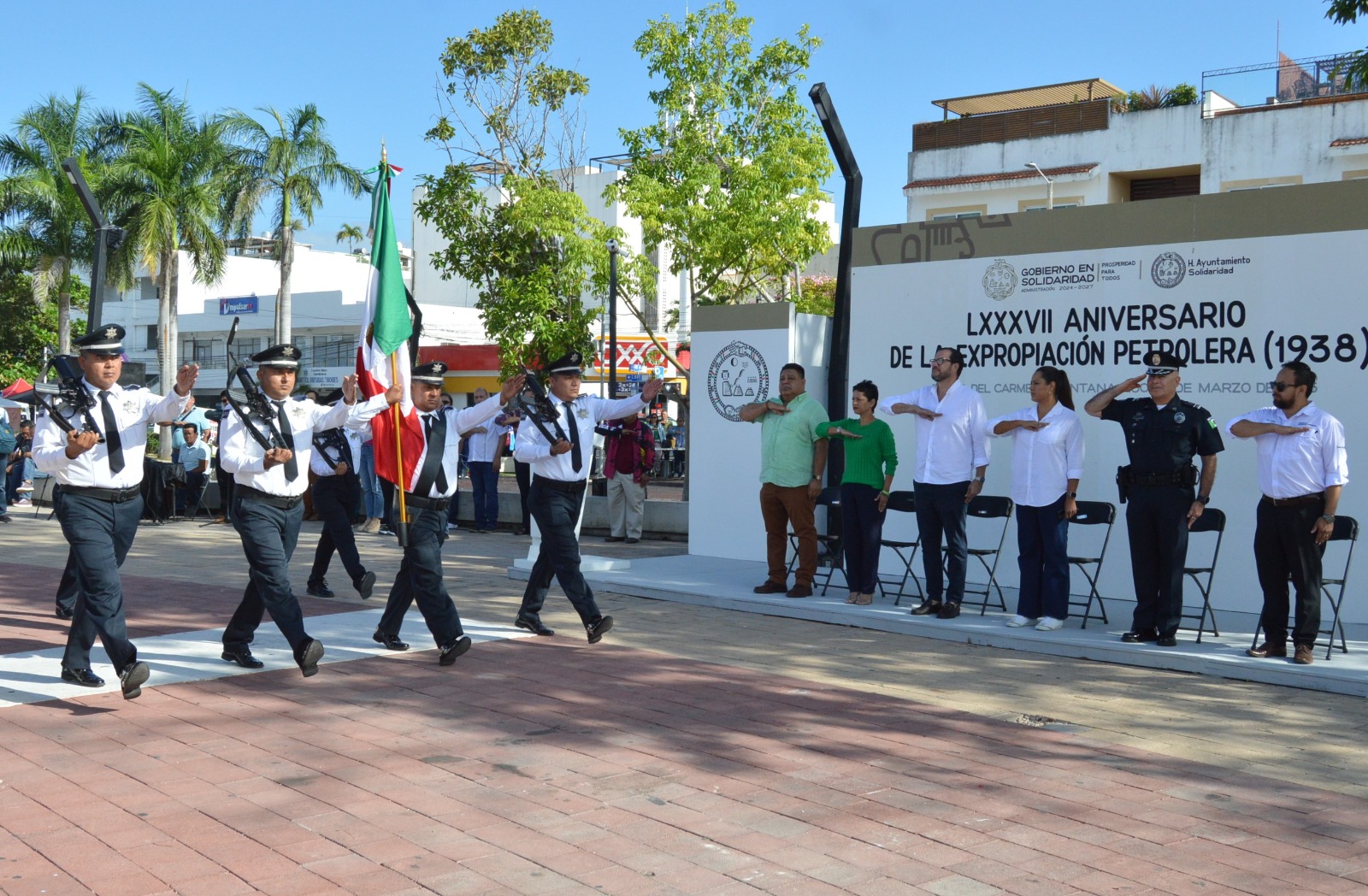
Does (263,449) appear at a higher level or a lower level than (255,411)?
lower

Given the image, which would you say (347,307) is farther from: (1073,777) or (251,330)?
(1073,777)

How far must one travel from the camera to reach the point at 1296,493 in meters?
8.38

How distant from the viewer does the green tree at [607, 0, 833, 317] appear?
938 inches

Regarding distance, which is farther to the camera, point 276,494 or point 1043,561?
point 1043,561

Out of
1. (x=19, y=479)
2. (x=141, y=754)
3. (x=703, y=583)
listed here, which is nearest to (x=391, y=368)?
(x=141, y=754)

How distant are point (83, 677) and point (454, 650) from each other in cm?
212

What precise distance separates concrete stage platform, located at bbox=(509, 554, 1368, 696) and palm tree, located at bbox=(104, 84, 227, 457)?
3072 centimetres

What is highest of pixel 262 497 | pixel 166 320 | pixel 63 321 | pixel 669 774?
pixel 166 320

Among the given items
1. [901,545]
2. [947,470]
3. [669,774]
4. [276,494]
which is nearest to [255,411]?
[276,494]

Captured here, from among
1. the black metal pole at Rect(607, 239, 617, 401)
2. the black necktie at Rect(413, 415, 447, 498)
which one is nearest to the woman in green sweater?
the black necktie at Rect(413, 415, 447, 498)

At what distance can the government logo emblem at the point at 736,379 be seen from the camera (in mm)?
13953

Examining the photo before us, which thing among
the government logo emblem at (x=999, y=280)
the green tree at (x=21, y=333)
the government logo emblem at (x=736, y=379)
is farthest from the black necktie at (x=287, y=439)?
the green tree at (x=21, y=333)

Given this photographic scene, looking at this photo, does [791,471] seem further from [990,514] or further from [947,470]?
[990,514]

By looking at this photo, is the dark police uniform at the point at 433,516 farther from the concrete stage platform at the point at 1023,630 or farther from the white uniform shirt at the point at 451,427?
the concrete stage platform at the point at 1023,630
